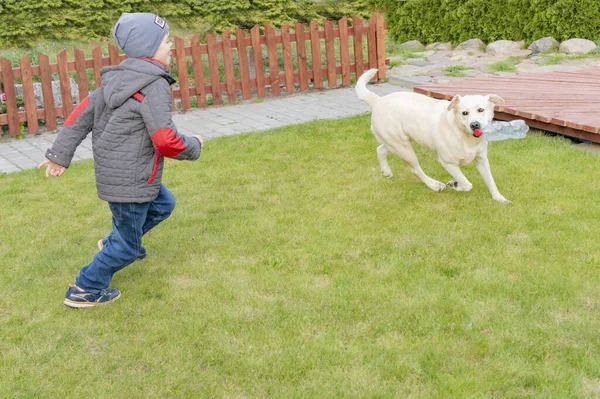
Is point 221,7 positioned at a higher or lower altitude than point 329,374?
higher

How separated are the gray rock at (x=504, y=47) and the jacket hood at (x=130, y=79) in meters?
11.2

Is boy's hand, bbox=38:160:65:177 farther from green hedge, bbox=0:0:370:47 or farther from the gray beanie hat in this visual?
green hedge, bbox=0:0:370:47

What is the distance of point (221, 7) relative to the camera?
13688 millimetres

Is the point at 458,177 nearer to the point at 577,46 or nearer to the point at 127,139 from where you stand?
the point at 127,139

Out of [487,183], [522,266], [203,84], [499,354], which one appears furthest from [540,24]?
[499,354]

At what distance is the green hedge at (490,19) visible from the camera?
14.1 metres

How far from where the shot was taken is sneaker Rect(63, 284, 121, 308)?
4.79 metres

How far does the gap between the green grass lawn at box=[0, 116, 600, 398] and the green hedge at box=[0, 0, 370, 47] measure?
6889 mm

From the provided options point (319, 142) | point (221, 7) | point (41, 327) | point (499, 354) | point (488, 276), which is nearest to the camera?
point (499, 354)

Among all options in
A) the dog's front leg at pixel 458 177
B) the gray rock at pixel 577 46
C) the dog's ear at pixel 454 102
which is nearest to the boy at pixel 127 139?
the dog's ear at pixel 454 102

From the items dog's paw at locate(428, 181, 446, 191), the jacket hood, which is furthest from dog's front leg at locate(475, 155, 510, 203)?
the jacket hood

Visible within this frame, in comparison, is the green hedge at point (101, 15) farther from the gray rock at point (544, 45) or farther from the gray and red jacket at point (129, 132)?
the gray and red jacket at point (129, 132)

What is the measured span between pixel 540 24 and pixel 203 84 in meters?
7.18

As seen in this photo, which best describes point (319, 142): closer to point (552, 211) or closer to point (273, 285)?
point (552, 211)
